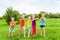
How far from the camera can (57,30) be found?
2617 centimetres

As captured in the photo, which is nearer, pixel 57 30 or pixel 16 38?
pixel 16 38

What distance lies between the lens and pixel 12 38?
24.5m

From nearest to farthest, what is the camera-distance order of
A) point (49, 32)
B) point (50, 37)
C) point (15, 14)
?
point (50, 37), point (49, 32), point (15, 14)

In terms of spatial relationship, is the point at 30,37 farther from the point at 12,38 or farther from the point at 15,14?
the point at 15,14

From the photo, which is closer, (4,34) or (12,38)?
(12,38)

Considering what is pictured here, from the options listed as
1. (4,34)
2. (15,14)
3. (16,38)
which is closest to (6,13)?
(15,14)

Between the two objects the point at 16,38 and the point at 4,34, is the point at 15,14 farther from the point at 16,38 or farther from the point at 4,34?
the point at 16,38

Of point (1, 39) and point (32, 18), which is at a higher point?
point (32, 18)

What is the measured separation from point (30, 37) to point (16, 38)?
56.2 inches

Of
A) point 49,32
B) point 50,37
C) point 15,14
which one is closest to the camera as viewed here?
point 50,37

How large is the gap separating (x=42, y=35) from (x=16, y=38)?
2.60m

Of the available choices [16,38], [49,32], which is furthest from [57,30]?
[16,38]

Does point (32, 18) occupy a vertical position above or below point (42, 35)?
above

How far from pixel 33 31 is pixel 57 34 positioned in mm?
2494
